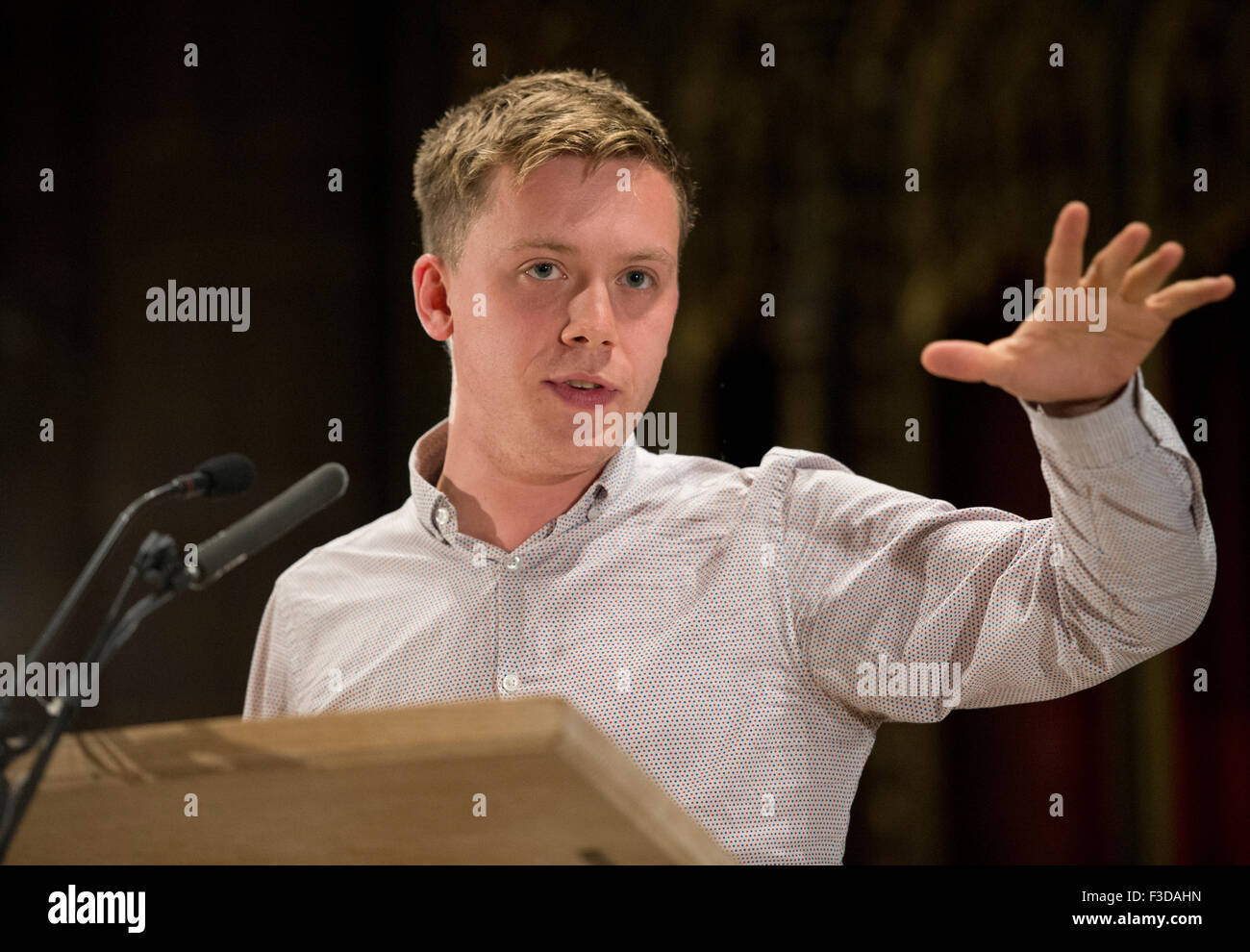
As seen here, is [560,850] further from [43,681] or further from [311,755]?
[43,681]

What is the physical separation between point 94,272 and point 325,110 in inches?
25.5

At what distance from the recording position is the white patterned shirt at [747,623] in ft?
5.32

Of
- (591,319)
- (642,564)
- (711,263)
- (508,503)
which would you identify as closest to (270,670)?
(508,503)

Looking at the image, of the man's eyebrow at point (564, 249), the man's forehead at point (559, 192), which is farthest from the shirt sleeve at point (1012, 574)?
the man's forehead at point (559, 192)

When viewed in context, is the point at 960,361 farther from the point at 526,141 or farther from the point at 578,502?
the point at 526,141

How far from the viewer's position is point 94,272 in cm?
318

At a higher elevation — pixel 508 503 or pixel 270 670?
pixel 508 503

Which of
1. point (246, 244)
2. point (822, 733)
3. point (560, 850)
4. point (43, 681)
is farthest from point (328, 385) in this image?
point (560, 850)

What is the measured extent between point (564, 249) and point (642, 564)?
17.9 inches

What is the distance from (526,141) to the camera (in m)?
2.02

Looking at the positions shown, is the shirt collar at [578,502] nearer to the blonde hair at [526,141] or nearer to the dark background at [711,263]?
the blonde hair at [526,141]

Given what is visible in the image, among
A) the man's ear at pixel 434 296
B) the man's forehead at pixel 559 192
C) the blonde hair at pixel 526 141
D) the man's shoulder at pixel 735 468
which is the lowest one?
the man's shoulder at pixel 735 468

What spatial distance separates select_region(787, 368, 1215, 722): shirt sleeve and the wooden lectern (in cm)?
60

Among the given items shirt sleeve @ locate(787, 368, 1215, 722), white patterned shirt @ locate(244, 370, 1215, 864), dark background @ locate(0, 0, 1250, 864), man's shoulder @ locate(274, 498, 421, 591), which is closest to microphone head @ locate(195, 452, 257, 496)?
white patterned shirt @ locate(244, 370, 1215, 864)
